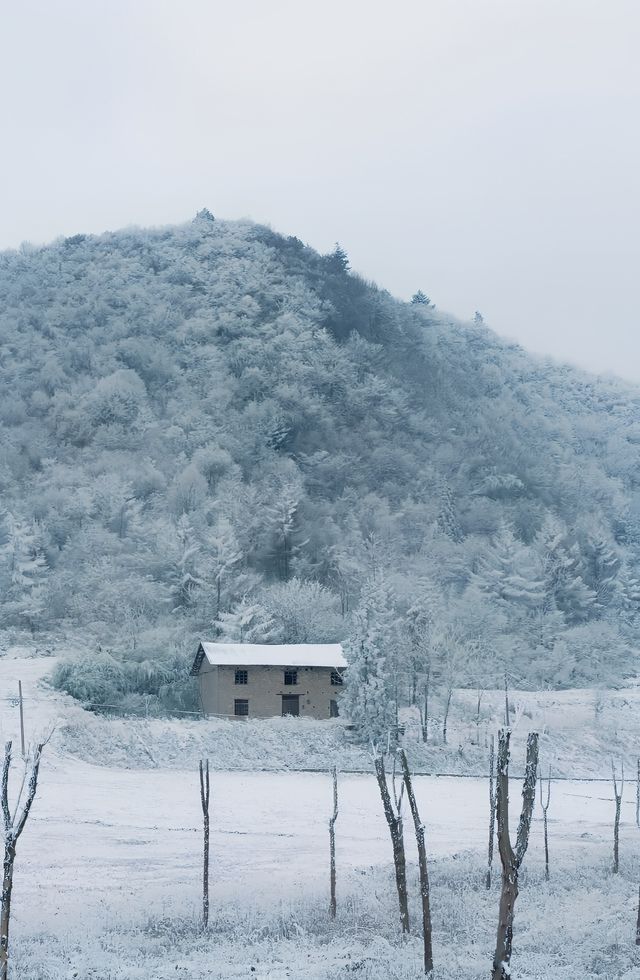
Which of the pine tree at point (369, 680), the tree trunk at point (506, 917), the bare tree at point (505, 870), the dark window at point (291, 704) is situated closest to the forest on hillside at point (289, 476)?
the pine tree at point (369, 680)

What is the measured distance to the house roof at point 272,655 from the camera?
53.8m

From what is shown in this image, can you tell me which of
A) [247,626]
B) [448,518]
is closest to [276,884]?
[247,626]

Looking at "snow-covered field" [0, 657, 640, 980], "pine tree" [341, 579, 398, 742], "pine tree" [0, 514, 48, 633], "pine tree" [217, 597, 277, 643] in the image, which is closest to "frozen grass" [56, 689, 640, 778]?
"pine tree" [341, 579, 398, 742]

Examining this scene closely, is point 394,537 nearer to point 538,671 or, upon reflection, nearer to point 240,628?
point 538,671

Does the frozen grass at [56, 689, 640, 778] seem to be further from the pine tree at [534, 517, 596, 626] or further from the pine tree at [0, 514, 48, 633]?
the pine tree at [534, 517, 596, 626]

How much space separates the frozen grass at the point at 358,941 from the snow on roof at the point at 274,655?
30.6 m

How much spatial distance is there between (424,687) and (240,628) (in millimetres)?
15084

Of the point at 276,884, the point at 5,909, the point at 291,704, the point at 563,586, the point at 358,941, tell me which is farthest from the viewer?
the point at 563,586

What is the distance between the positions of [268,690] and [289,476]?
63.1m

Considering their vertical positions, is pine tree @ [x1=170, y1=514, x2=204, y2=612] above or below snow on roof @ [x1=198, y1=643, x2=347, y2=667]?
above

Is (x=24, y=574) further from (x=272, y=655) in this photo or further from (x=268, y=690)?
(x=268, y=690)

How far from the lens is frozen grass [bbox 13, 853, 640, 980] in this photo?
16141 mm

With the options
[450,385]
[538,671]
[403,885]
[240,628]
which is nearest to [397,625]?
[240,628]

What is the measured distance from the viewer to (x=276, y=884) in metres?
23.8
